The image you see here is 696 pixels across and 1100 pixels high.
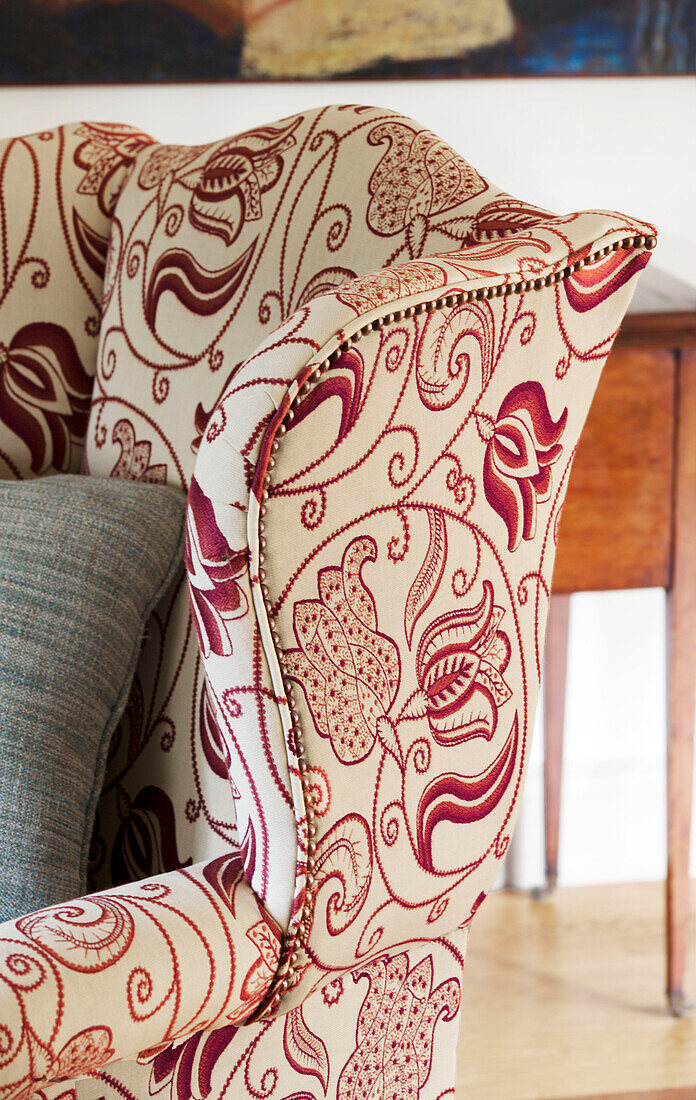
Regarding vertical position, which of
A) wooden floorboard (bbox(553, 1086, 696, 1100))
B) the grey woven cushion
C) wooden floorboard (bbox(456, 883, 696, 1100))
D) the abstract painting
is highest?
the abstract painting

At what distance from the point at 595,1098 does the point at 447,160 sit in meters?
0.95

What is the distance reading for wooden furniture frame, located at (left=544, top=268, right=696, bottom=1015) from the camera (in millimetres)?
1050

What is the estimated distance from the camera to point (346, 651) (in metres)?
0.49

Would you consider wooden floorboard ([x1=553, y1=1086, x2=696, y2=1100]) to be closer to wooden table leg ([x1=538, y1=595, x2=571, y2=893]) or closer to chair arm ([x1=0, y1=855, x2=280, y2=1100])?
wooden table leg ([x1=538, y1=595, x2=571, y2=893])

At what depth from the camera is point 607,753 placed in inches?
61.3

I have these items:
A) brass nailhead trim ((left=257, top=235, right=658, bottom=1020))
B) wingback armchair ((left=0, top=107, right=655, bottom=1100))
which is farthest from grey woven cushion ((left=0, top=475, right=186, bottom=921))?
brass nailhead trim ((left=257, top=235, right=658, bottom=1020))

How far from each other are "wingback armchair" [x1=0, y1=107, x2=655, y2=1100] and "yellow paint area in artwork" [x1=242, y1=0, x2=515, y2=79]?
672mm

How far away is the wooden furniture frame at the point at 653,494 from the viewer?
1.05 m

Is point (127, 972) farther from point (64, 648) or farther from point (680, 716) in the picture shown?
point (680, 716)

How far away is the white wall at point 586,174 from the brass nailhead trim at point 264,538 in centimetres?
89

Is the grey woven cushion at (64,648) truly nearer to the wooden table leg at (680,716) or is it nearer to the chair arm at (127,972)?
the chair arm at (127,972)

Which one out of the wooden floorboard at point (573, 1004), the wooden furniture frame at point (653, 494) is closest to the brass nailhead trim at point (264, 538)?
the wooden furniture frame at point (653, 494)

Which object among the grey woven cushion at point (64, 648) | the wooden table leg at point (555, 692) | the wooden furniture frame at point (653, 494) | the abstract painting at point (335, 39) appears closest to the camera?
the grey woven cushion at point (64, 648)

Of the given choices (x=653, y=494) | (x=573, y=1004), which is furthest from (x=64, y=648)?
(x=573, y=1004)
